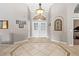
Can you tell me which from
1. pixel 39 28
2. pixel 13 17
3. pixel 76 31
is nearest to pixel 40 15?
pixel 39 28

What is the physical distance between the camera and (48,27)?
2826 millimetres

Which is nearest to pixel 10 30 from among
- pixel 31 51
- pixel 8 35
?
pixel 8 35

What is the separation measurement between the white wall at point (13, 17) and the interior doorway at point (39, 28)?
16 centimetres

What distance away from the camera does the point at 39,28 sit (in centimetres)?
284

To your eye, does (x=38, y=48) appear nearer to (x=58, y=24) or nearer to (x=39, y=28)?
(x=39, y=28)

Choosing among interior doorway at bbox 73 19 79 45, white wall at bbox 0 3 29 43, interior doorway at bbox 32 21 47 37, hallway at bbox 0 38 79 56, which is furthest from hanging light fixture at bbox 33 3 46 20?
interior doorway at bbox 73 19 79 45

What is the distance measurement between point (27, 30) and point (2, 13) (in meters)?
0.55

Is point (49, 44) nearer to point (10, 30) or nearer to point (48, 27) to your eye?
point (48, 27)

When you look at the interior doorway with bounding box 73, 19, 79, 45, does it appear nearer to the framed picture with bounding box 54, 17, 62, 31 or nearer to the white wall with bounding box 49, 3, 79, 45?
the white wall with bounding box 49, 3, 79, 45

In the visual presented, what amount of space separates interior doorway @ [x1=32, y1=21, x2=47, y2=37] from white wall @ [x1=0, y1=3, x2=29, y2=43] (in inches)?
6.2

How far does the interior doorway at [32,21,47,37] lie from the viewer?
9.22ft

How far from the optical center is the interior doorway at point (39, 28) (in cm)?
281

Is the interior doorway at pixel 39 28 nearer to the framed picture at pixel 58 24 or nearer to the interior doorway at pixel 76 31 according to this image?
the framed picture at pixel 58 24

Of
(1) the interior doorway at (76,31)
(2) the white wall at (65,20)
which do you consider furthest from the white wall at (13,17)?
(1) the interior doorway at (76,31)
